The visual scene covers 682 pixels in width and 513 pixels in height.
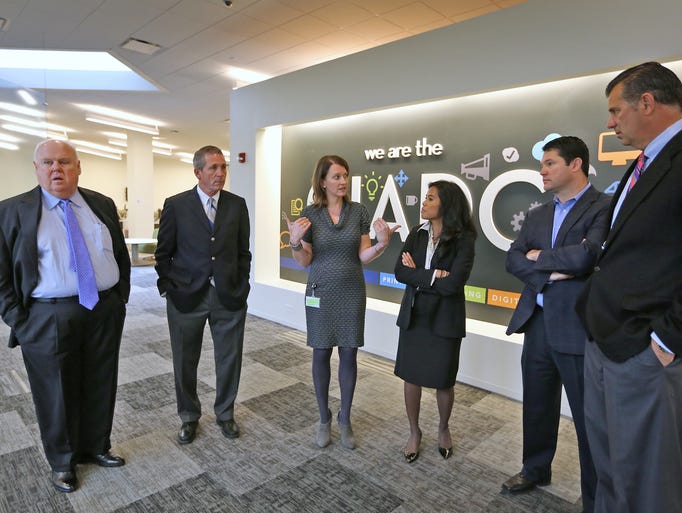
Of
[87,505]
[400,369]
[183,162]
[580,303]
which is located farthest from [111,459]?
[183,162]

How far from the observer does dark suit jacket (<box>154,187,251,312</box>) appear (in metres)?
2.68

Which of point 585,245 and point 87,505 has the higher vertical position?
point 585,245

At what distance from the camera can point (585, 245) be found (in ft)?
6.46

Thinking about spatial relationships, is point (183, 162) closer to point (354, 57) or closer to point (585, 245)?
point (354, 57)

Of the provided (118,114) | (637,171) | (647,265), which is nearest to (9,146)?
(118,114)

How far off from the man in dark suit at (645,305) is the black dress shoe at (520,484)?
0.79 metres

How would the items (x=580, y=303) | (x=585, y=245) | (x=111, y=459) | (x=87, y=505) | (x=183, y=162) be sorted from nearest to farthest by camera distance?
(x=580, y=303)
(x=585, y=245)
(x=87, y=505)
(x=111, y=459)
(x=183, y=162)

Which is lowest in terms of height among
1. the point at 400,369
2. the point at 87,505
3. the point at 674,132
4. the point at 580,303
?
the point at 87,505

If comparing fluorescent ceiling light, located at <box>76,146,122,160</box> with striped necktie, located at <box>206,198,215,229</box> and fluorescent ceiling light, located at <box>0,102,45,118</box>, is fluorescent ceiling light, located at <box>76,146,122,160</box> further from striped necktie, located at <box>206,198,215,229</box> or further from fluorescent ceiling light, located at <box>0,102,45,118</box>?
striped necktie, located at <box>206,198,215,229</box>

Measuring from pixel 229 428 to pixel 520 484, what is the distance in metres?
1.76

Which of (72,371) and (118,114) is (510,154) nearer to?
(72,371)

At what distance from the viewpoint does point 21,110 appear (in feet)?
21.1

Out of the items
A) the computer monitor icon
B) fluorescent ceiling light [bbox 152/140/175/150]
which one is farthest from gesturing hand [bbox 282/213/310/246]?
fluorescent ceiling light [bbox 152/140/175/150]

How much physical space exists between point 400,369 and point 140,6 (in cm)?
470
